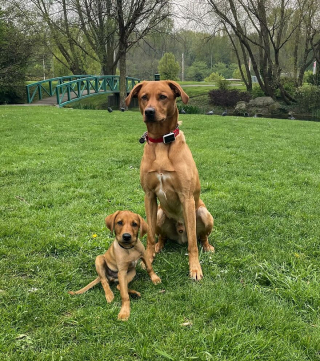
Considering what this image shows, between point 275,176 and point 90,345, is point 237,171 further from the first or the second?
point 90,345

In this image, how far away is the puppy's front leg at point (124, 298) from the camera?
255 centimetres

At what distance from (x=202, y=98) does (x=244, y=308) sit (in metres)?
30.7

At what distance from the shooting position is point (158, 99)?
3.24 m

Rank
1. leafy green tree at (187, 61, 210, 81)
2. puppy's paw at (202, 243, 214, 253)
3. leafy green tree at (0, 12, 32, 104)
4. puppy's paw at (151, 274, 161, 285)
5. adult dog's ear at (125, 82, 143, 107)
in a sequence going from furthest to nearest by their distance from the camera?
1. leafy green tree at (187, 61, 210, 81)
2. leafy green tree at (0, 12, 32, 104)
3. puppy's paw at (202, 243, 214, 253)
4. adult dog's ear at (125, 82, 143, 107)
5. puppy's paw at (151, 274, 161, 285)

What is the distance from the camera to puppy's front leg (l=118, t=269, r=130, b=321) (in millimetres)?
2549

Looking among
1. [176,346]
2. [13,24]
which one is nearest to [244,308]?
[176,346]

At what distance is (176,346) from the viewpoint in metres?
2.23

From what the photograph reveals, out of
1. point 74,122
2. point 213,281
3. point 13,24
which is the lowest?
point 213,281

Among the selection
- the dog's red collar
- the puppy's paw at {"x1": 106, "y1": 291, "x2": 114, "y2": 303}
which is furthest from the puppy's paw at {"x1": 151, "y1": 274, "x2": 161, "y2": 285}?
the dog's red collar

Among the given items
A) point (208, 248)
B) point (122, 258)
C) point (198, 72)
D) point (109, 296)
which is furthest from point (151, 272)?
point (198, 72)

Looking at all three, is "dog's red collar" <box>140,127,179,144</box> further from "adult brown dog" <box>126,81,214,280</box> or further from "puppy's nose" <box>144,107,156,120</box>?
"puppy's nose" <box>144,107,156,120</box>

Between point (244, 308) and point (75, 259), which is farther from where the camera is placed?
point (75, 259)

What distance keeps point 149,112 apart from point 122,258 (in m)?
1.42

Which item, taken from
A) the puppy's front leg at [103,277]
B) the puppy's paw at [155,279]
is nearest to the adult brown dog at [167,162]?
the puppy's paw at [155,279]
